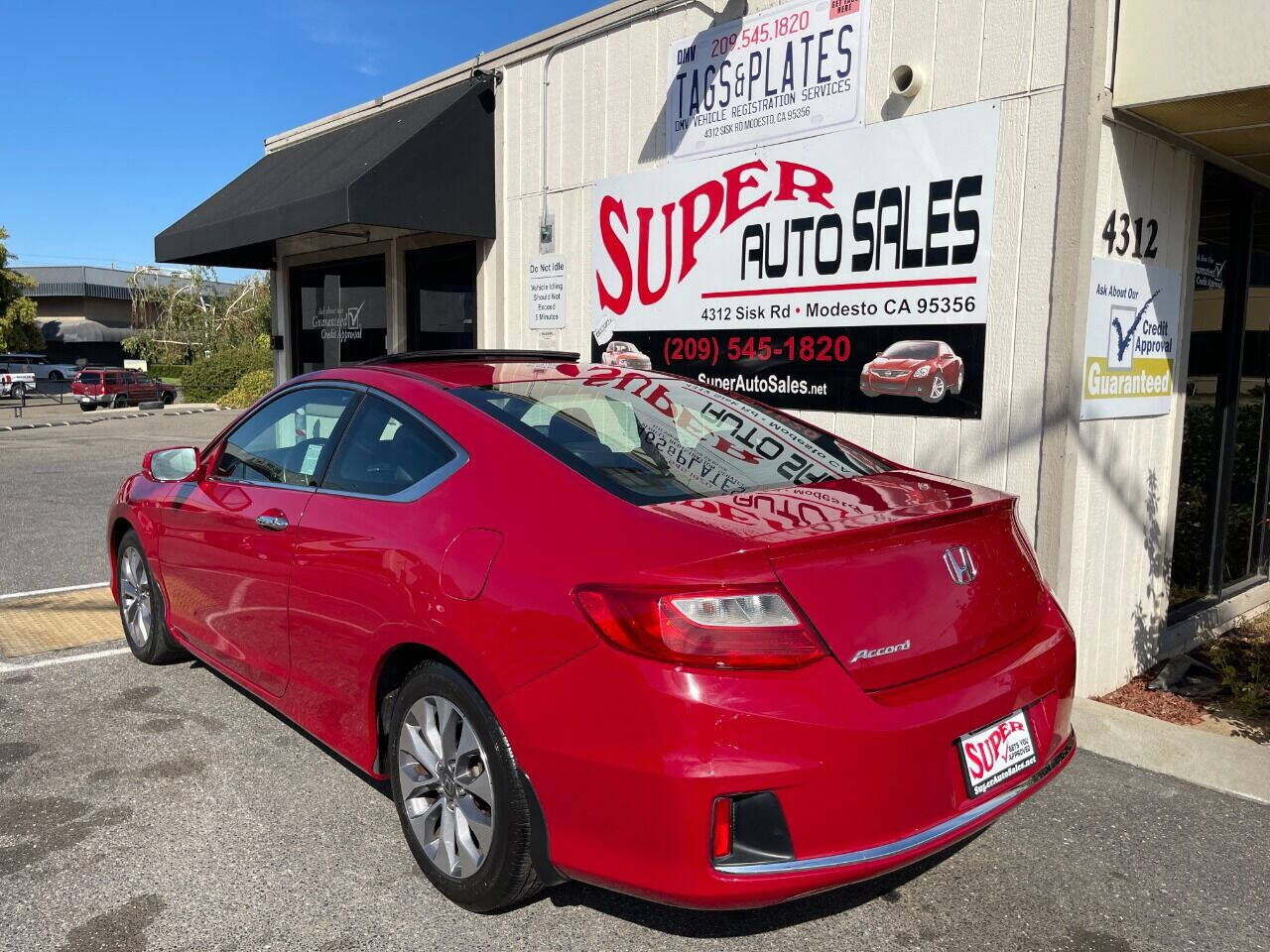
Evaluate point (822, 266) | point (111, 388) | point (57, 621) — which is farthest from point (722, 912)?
point (111, 388)

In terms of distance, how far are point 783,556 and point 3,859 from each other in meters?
2.69

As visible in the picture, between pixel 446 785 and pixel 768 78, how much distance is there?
4934 mm

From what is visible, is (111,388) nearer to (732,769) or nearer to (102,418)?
(102,418)

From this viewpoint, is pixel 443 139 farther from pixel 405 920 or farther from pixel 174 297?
pixel 174 297

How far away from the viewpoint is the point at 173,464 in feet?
14.5

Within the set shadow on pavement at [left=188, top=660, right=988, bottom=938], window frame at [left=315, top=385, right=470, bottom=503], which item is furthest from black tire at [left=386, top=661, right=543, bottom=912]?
window frame at [left=315, top=385, right=470, bottom=503]

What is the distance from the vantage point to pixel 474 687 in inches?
103

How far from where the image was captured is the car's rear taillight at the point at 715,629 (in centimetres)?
220

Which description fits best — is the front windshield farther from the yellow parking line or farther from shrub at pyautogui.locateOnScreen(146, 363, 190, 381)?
shrub at pyautogui.locateOnScreen(146, 363, 190, 381)

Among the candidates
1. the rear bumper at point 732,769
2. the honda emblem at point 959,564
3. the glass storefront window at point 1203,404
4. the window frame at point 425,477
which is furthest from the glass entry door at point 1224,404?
the window frame at point 425,477

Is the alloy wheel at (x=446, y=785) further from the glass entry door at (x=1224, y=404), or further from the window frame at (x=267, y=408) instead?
the glass entry door at (x=1224, y=404)

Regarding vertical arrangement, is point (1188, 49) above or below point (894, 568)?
above

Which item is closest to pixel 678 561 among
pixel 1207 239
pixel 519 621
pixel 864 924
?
pixel 519 621

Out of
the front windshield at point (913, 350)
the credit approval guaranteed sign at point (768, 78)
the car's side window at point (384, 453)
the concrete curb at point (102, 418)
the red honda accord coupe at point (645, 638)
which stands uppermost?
the credit approval guaranteed sign at point (768, 78)
